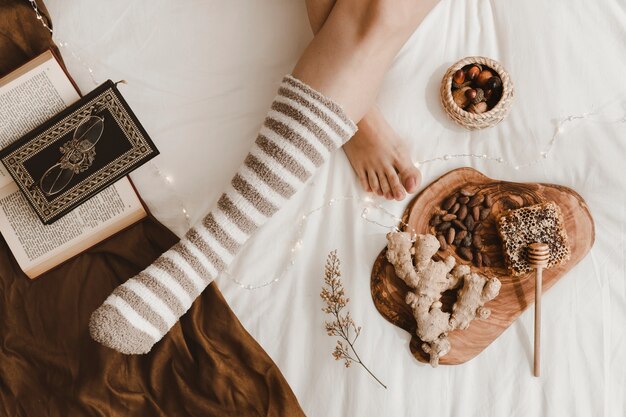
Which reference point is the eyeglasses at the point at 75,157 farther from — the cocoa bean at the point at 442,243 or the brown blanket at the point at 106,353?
the cocoa bean at the point at 442,243

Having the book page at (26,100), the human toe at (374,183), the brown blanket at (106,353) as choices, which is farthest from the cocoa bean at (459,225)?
the book page at (26,100)

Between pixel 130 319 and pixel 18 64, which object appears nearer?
pixel 130 319

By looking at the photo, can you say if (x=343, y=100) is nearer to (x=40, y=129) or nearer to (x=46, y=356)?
(x=40, y=129)

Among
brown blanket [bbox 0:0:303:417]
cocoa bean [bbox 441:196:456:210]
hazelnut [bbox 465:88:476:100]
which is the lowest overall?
brown blanket [bbox 0:0:303:417]

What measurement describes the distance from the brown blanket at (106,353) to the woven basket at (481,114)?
0.44 m

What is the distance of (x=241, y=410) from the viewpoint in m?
0.72

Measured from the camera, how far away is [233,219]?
2.19 feet

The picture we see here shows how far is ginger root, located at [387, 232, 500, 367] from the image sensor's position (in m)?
0.70

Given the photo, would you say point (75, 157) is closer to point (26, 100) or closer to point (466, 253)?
point (26, 100)

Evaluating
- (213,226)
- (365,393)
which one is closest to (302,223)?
(213,226)

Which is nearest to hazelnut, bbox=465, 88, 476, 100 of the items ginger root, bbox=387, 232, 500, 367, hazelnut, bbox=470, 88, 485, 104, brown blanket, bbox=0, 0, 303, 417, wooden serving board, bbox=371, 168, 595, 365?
hazelnut, bbox=470, 88, 485, 104

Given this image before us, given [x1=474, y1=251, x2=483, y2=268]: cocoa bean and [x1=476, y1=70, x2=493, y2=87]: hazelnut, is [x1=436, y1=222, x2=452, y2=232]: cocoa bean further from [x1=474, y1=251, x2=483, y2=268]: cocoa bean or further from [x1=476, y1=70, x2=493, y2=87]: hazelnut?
[x1=476, y1=70, x2=493, y2=87]: hazelnut

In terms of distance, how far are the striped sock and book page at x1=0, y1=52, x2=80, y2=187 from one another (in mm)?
298

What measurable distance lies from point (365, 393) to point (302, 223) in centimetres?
27
